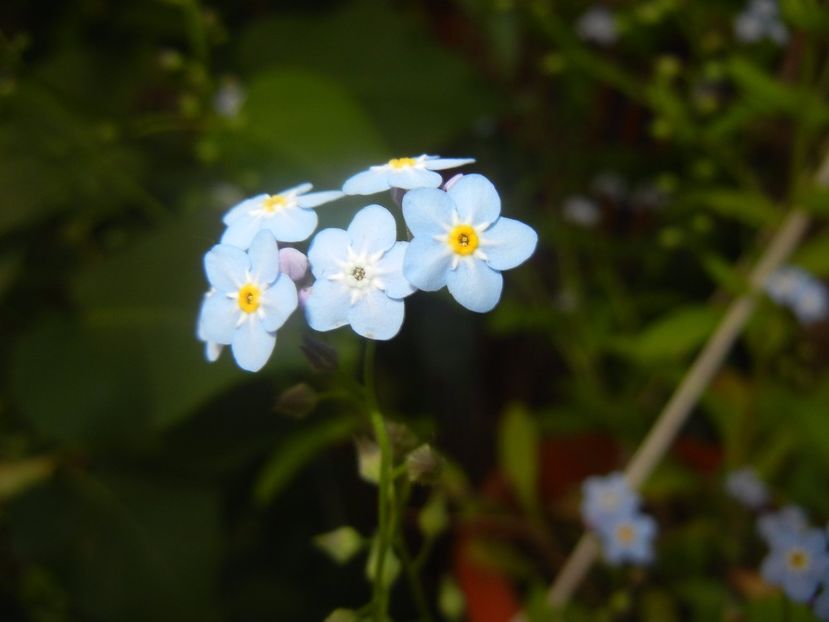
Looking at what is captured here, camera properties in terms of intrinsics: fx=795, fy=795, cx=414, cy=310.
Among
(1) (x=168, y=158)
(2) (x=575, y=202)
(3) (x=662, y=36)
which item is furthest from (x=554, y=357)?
(1) (x=168, y=158)

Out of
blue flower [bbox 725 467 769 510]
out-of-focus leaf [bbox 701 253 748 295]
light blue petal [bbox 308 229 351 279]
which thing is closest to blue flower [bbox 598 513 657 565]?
blue flower [bbox 725 467 769 510]

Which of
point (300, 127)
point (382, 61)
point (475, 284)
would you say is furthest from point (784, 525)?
point (382, 61)

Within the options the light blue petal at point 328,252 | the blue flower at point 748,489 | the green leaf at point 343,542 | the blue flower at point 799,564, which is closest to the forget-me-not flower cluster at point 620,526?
the blue flower at point 748,489

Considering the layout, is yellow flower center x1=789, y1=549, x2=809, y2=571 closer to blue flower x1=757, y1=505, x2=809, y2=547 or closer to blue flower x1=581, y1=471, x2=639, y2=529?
blue flower x1=757, y1=505, x2=809, y2=547

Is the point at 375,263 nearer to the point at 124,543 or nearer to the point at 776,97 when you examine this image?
the point at 776,97

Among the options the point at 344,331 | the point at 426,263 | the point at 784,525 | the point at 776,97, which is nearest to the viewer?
the point at 426,263

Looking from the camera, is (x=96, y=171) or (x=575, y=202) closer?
(x=96, y=171)

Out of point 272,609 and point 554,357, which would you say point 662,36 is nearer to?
point 554,357
